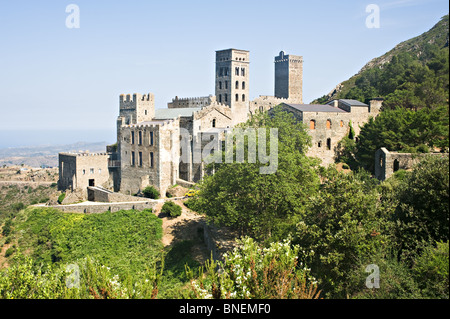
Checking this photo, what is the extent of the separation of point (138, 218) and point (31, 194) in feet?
110

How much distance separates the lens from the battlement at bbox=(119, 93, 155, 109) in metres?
54.1

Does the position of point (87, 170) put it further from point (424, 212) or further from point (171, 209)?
point (424, 212)

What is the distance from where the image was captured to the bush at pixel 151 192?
44094 mm

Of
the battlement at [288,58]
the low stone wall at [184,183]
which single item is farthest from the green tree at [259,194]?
the battlement at [288,58]

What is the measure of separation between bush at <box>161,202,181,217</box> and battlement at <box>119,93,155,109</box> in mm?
19338

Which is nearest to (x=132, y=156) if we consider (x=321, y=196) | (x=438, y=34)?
(x=321, y=196)

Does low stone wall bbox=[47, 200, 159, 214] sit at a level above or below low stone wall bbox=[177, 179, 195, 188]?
below

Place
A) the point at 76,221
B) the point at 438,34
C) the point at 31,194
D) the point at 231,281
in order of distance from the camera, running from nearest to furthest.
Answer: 1. the point at 231,281
2. the point at 76,221
3. the point at 31,194
4. the point at 438,34

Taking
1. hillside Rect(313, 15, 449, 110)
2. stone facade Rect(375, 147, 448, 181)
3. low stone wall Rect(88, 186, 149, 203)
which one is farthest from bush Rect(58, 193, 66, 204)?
hillside Rect(313, 15, 449, 110)

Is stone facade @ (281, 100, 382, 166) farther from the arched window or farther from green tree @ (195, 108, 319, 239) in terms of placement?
green tree @ (195, 108, 319, 239)

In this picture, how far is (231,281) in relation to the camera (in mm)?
15406

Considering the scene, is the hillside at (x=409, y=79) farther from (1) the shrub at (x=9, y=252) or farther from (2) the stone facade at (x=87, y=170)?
(1) the shrub at (x=9, y=252)
